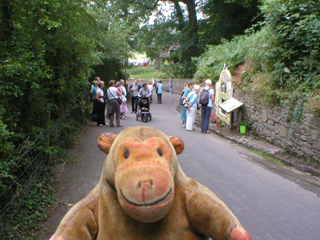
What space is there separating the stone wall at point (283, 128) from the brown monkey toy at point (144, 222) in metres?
Answer: 6.47

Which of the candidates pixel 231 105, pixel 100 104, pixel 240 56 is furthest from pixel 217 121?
pixel 100 104

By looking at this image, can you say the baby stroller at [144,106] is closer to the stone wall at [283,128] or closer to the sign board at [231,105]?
the sign board at [231,105]

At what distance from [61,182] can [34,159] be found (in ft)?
4.52

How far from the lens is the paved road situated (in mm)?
4904

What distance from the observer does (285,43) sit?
9.54 meters

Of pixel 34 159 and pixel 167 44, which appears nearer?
pixel 34 159

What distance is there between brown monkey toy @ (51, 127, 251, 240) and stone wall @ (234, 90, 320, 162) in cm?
647

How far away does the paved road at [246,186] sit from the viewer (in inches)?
193

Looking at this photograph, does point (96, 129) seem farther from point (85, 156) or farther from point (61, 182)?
point (61, 182)

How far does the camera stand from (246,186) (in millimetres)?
6562

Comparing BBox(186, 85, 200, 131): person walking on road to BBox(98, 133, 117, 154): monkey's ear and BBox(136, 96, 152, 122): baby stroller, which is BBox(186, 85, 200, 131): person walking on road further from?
BBox(98, 133, 117, 154): monkey's ear

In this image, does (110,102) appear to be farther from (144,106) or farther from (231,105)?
(231,105)

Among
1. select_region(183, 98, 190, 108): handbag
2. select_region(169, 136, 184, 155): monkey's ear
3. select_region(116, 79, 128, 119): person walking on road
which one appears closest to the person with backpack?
select_region(183, 98, 190, 108): handbag

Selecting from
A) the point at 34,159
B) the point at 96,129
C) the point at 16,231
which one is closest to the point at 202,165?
the point at 34,159
